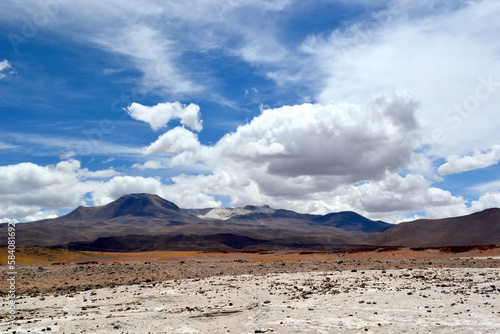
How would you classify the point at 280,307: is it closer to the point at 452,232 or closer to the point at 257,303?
the point at 257,303

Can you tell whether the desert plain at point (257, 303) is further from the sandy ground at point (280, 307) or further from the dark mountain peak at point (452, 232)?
the dark mountain peak at point (452, 232)

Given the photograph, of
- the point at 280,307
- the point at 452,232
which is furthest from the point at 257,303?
the point at 452,232

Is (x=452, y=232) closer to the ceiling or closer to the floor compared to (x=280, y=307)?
closer to the ceiling

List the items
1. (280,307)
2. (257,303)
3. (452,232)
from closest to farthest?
(280,307) → (257,303) → (452,232)

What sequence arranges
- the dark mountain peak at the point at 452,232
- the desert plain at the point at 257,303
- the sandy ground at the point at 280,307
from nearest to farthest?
the sandy ground at the point at 280,307 < the desert plain at the point at 257,303 < the dark mountain peak at the point at 452,232

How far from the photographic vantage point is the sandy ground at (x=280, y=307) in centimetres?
1527

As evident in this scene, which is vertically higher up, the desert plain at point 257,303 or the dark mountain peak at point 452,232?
the dark mountain peak at point 452,232

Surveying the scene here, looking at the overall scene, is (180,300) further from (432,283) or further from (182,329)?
(432,283)

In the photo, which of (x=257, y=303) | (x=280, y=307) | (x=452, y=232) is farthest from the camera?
(x=452, y=232)

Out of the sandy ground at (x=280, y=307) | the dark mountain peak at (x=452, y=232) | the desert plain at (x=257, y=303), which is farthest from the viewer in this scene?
the dark mountain peak at (x=452, y=232)

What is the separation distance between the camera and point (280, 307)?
1897 centimetres

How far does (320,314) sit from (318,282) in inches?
413

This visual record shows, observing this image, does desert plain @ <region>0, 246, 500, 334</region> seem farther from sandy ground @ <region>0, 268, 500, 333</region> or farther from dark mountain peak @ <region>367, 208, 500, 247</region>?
dark mountain peak @ <region>367, 208, 500, 247</region>

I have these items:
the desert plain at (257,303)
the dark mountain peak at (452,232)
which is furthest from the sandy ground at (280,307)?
the dark mountain peak at (452,232)
